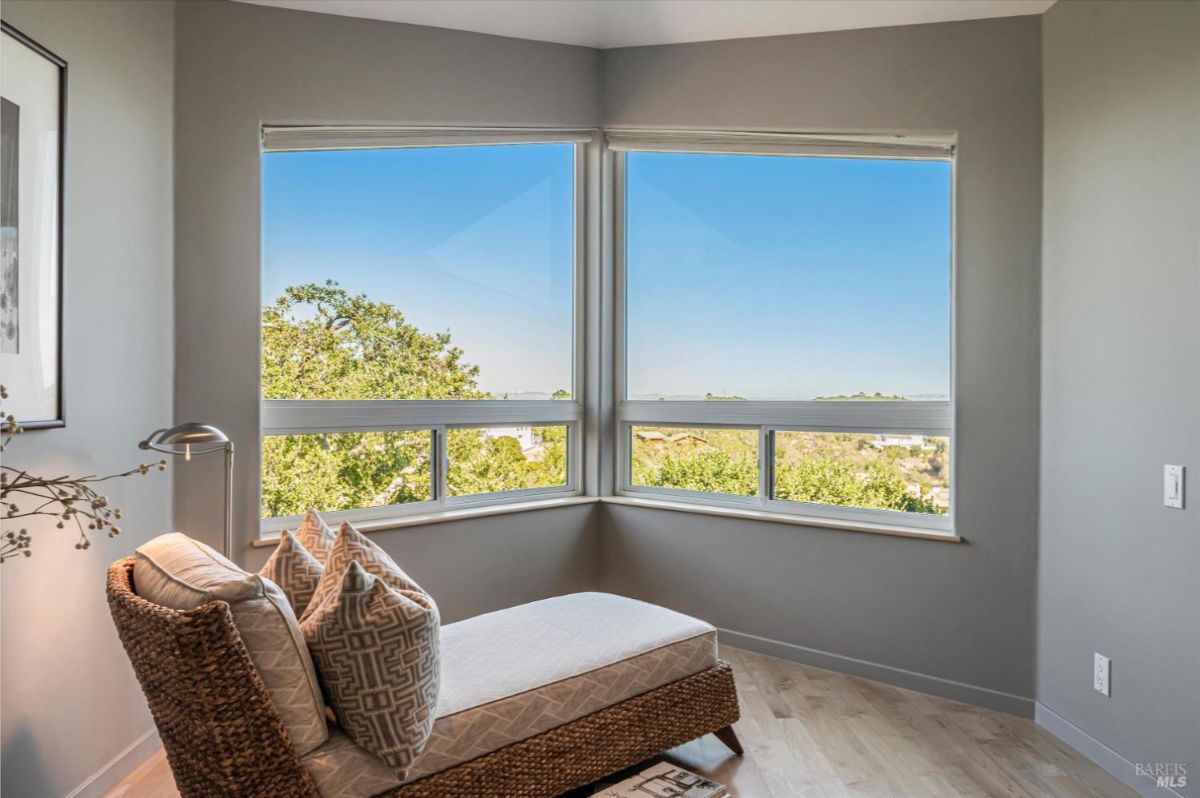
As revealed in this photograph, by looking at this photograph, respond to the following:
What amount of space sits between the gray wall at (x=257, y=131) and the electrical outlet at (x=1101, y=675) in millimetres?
2265

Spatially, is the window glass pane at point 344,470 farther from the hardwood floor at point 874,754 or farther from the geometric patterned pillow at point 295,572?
the geometric patterned pillow at point 295,572

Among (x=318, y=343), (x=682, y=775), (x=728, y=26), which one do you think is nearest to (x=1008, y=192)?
(x=728, y=26)

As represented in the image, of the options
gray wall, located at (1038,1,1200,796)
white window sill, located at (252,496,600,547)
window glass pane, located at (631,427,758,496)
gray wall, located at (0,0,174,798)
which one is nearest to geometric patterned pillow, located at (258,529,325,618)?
gray wall, located at (0,0,174,798)

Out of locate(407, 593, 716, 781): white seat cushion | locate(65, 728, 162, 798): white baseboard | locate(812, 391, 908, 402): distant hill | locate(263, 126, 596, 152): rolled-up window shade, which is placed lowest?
locate(65, 728, 162, 798): white baseboard

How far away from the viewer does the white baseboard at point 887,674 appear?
304 centimetres

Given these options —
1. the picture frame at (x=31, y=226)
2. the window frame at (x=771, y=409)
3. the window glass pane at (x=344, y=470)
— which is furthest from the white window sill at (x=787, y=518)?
the picture frame at (x=31, y=226)

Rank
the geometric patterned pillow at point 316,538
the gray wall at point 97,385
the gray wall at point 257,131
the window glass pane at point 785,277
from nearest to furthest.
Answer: the gray wall at point 97,385, the geometric patterned pillow at point 316,538, the gray wall at point 257,131, the window glass pane at point 785,277

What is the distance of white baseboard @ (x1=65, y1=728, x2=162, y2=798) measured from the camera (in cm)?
232

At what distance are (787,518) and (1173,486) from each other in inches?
59.5

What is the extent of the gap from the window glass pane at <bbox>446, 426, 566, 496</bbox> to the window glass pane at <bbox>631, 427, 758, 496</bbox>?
0.41 m

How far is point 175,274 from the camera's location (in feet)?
9.22

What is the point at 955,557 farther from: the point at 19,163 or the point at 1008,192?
the point at 19,163

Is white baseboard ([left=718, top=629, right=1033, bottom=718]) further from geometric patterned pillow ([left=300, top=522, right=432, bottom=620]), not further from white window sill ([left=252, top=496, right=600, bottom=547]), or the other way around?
geometric patterned pillow ([left=300, top=522, right=432, bottom=620])

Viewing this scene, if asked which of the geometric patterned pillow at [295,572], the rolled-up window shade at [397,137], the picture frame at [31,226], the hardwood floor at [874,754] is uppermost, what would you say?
the rolled-up window shade at [397,137]
